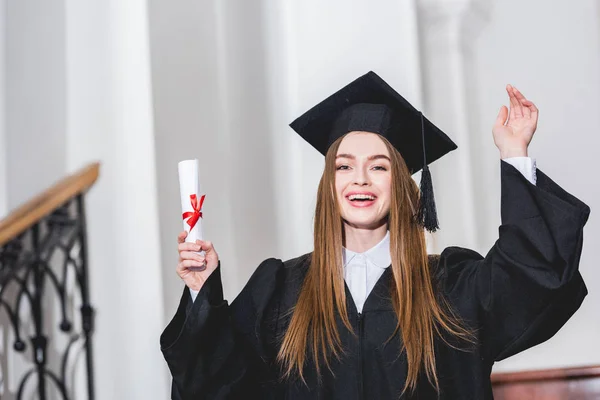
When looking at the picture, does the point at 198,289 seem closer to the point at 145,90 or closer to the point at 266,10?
the point at 145,90

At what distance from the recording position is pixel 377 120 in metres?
3.18

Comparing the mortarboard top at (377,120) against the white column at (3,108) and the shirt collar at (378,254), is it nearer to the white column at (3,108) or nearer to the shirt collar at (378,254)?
the shirt collar at (378,254)

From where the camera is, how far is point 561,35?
14.7ft

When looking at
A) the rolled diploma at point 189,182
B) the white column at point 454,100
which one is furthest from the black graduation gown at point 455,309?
the white column at point 454,100

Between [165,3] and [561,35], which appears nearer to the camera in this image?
[165,3]

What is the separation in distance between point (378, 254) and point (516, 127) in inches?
24.5

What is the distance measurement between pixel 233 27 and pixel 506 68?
4.20ft

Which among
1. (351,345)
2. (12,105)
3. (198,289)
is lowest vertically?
(351,345)

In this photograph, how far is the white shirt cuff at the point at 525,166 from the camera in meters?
2.82

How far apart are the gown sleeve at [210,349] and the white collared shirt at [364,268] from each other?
0.33m

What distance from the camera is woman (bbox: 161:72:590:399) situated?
110 inches

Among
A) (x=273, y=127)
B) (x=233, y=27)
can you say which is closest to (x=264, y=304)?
(x=273, y=127)

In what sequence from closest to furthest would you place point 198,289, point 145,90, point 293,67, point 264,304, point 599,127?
point 198,289 < point 264,304 < point 145,90 < point 293,67 < point 599,127

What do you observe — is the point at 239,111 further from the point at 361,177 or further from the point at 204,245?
the point at 204,245
